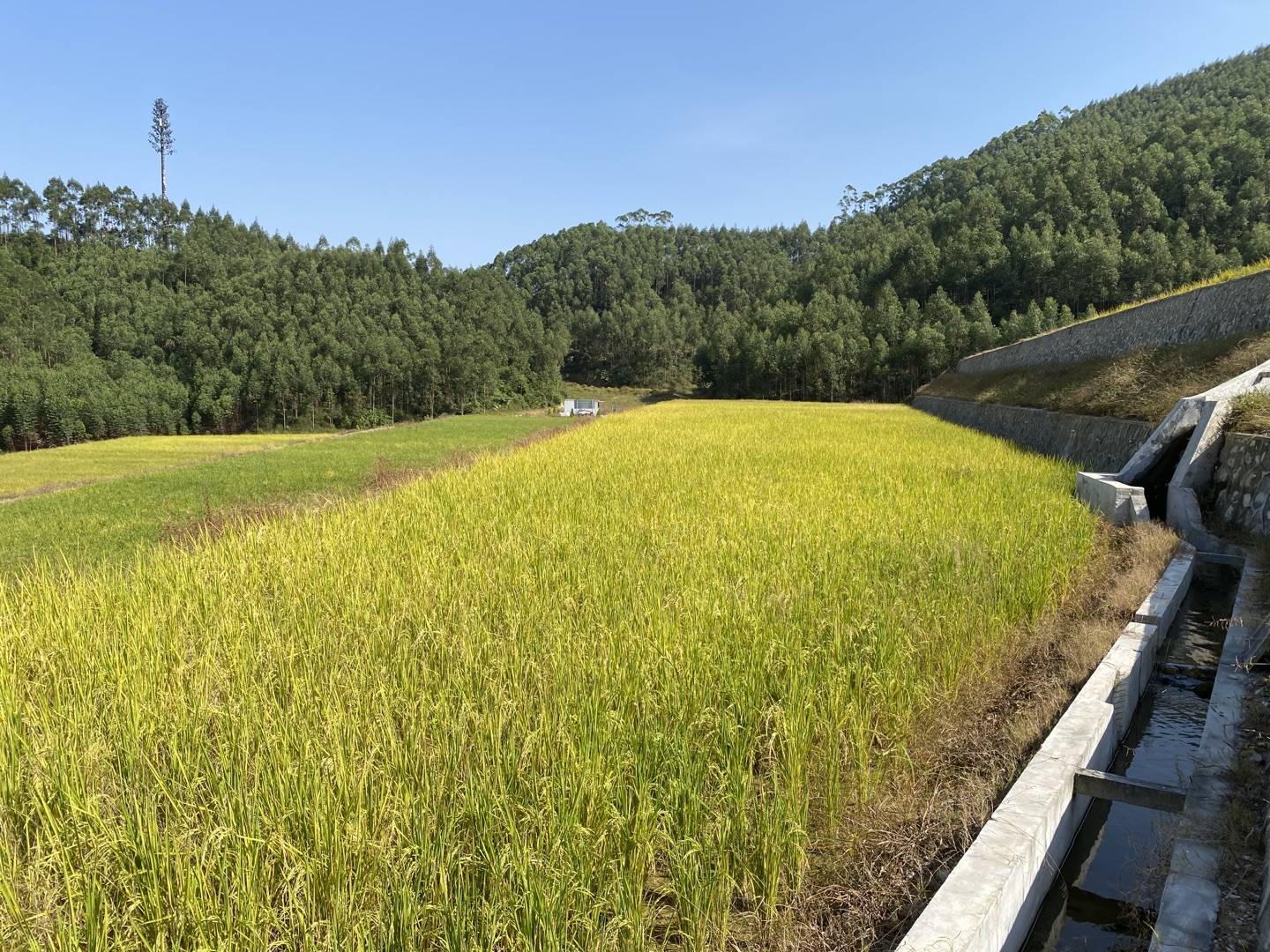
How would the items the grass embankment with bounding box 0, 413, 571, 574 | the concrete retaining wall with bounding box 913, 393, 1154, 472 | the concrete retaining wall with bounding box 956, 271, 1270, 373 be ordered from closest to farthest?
1. the grass embankment with bounding box 0, 413, 571, 574
2. the concrete retaining wall with bounding box 913, 393, 1154, 472
3. the concrete retaining wall with bounding box 956, 271, 1270, 373

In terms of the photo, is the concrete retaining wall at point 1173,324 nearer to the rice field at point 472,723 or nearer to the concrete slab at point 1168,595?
the concrete slab at point 1168,595

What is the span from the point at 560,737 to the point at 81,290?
347ft

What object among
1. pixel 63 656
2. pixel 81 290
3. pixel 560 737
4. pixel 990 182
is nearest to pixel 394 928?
pixel 560 737

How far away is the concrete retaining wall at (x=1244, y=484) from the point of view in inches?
260

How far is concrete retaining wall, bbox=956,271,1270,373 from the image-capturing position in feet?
36.9

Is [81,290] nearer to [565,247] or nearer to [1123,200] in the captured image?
[565,247]

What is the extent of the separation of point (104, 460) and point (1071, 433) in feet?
108

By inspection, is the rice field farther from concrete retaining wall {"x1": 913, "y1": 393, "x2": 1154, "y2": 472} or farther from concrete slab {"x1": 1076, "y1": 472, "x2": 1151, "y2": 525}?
concrete retaining wall {"x1": 913, "y1": 393, "x2": 1154, "y2": 472}

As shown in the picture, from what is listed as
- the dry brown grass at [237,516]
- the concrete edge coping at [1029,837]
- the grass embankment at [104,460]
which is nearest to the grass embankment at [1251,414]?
the concrete edge coping at [1029,837]

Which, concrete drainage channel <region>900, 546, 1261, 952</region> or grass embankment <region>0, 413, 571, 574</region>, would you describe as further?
grass embankment <region>0, 413, 571, 574</region>

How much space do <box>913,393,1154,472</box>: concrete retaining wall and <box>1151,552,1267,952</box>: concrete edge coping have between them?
7174mm

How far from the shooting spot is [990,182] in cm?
9706

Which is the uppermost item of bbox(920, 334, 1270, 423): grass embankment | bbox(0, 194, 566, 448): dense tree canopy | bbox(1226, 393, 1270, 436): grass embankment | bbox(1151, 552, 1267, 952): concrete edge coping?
bbox(0, 194, 566, 448): dense tree canopy

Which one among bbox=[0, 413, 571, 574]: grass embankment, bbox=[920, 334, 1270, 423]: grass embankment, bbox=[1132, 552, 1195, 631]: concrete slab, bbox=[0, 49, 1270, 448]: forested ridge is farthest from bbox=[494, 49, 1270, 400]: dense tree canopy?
bbox=[1132, 552, 1195, 631]: concrete slab
